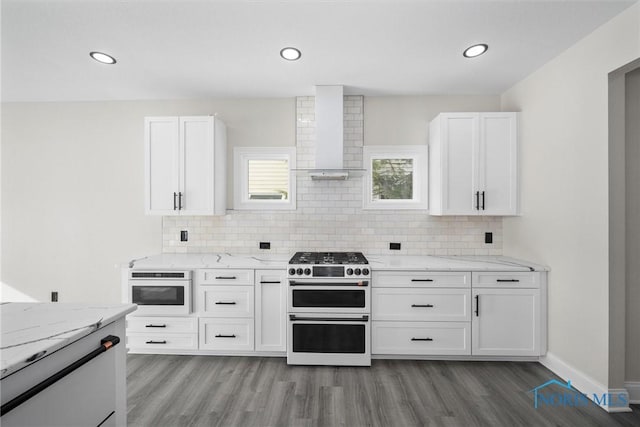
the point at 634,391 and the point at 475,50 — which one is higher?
the point at 475,50

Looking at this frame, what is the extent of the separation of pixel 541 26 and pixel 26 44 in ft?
12.9

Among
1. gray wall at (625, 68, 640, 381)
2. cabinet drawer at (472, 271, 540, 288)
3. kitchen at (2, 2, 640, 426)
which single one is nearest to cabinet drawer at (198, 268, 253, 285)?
kitchen at (2, 2, 640, 426)

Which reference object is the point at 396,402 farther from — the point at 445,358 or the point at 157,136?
the point at 157,136

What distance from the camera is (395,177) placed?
3.55 meters

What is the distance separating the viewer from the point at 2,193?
3.61 meters

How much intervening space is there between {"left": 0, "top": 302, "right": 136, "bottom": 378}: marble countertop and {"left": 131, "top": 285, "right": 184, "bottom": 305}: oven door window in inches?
57.3

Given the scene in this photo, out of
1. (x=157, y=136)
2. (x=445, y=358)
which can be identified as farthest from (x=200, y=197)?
(x=445, y=358)

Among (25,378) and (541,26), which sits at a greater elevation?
(541,26)

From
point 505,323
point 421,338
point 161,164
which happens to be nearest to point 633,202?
point 505,323

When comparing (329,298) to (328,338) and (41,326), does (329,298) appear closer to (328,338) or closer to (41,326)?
(328,338)

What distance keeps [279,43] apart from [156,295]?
252 centimetres

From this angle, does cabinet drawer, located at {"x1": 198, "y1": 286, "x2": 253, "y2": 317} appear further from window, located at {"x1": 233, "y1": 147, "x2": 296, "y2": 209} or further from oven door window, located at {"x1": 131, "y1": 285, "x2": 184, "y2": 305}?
window, located at {"x1": 233, "y1": 147, "x2": 296, "y2": 209}

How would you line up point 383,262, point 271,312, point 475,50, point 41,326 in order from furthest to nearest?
point 383,262, point 271,312, point 475,50, point 41,326

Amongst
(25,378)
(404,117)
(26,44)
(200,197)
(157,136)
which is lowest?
(25,378)
